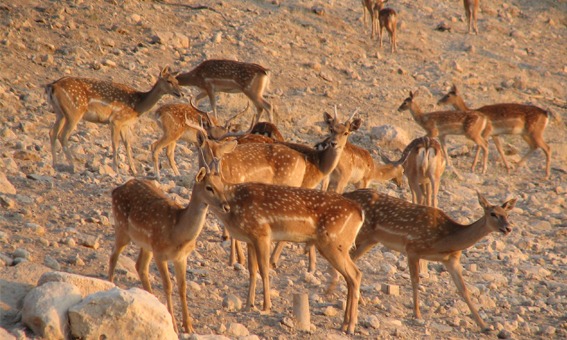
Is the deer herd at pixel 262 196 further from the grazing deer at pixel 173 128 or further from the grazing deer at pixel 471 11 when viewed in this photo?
the grazing deer at pixel 471 11

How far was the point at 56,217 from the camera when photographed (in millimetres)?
9000

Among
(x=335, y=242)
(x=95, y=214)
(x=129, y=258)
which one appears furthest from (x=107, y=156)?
(x=335, y=242)

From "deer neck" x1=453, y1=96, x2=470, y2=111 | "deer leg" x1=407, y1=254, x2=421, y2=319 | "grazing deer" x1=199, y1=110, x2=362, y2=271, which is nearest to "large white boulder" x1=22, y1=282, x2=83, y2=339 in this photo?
"grazing deer" x1=199, y1=110, x2=362, y2=271

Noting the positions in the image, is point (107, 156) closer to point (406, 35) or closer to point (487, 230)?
point (487, 230)

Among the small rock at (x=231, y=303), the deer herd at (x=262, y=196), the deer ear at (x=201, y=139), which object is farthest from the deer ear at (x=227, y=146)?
the small rock at (x=231, y=303)

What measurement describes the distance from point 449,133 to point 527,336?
24.3 ft

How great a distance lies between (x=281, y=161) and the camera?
32.5 feet

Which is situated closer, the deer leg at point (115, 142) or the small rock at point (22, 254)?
the small rock at point (22, 254)

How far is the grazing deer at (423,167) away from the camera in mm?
12320

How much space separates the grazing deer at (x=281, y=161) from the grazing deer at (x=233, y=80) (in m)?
3.60

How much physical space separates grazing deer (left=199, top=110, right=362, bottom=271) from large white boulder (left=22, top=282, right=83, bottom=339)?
10.4 ft

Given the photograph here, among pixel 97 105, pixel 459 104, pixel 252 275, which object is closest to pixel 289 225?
pixel 252 275

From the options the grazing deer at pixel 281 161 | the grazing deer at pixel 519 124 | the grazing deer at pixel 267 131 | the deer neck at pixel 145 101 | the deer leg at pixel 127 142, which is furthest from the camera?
the grazing deer at pixel 519 124

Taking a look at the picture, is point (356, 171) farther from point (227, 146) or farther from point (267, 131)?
point (227, 146)
